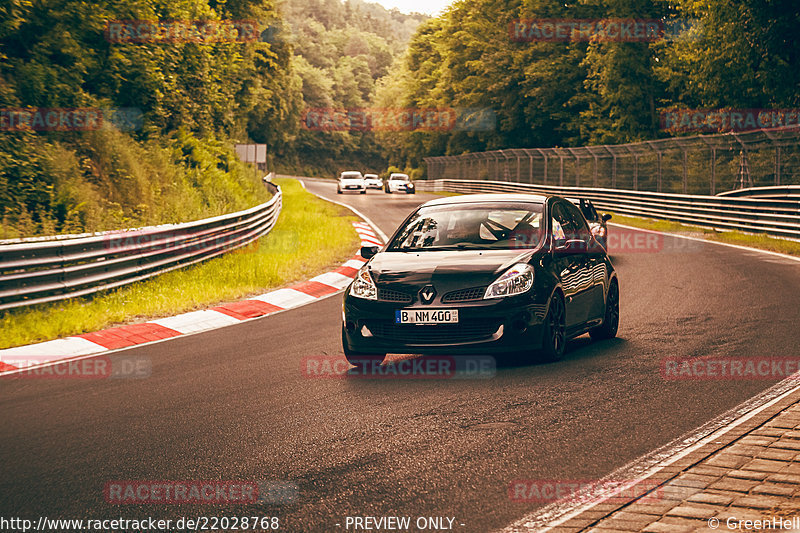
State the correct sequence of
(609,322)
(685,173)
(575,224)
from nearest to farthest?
(609,322), (575,224), (685,173)

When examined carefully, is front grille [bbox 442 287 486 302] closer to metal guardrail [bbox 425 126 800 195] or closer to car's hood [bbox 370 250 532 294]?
car's hood [bbox 370 250 532 294]

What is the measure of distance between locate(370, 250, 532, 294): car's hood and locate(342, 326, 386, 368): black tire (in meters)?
0.68

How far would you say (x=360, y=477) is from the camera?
4996 mm

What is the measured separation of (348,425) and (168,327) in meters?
5.67

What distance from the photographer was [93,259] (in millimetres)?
12453

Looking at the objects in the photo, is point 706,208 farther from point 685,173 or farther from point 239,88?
point 239,88

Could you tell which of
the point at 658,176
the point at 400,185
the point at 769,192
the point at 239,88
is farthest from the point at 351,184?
the point at 769,192

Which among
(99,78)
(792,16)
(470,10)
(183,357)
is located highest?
(470,10)

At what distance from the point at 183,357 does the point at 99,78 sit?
1421 centimetres

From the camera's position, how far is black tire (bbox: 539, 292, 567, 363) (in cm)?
796

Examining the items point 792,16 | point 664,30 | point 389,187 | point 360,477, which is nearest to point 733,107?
point 792,16

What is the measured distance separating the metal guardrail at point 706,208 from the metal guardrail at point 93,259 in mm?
13031

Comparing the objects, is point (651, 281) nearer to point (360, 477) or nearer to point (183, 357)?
point (183, 357)

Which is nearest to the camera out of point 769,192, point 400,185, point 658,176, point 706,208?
point 769,192
